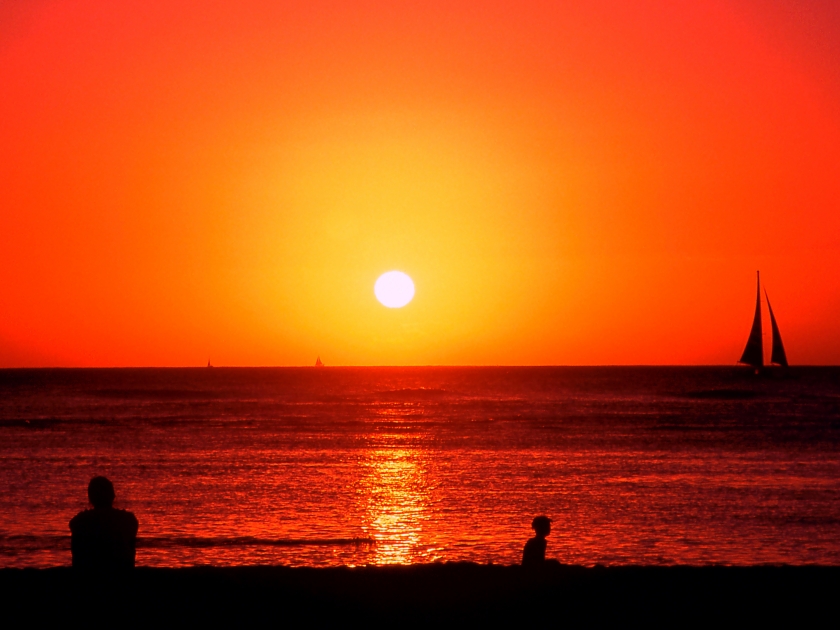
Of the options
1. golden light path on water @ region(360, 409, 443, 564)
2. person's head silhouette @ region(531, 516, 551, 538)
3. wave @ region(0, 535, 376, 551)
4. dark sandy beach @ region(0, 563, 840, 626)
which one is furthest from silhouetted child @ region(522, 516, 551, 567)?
wave @ region(0, 535, 376, 551)

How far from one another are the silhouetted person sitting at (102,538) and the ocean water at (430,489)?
482 inches

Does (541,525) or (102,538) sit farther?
(541,525)

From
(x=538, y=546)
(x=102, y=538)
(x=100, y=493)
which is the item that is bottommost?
(x=538, y=546)

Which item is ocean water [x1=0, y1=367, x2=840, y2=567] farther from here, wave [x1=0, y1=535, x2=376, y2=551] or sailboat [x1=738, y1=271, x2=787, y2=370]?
sailboat [x1=738, y1=271, x2=787, y2=370]

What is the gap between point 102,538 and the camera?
9.26 meters

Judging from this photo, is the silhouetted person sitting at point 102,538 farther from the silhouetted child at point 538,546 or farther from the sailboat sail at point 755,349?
the sailboat sail at point 755,349

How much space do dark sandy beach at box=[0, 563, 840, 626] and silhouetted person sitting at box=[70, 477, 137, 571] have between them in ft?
0.71

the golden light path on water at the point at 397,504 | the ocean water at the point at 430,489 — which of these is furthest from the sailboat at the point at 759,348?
the golden light path on water at the point at 397,504

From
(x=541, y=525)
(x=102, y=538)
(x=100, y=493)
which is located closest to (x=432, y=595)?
(x=541, y=525)

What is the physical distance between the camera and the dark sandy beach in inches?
386

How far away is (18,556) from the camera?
852 inches

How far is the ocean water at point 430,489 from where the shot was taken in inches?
904

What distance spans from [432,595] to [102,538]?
3542 mm

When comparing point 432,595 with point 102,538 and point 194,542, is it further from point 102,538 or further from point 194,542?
point 194,542
